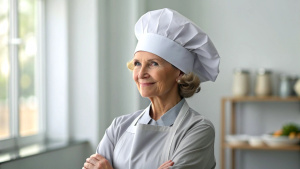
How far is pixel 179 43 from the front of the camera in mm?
1639

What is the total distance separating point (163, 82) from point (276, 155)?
116 inches

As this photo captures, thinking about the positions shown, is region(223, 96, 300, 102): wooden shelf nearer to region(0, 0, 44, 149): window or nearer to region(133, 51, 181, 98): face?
region(0, 0, 44, 149): window

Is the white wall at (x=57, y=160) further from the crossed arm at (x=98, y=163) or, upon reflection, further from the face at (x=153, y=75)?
the face at (x=153, y=75)

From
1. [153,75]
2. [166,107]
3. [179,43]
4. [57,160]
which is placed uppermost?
[179,43]

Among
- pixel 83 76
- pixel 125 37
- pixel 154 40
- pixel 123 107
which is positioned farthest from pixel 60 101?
pixel 154 40

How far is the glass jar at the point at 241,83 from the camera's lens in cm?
409

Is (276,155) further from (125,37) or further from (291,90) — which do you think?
(125,37)

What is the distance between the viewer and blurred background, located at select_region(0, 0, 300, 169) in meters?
3.06

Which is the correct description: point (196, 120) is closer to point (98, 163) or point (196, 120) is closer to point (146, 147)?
point (146, 147)

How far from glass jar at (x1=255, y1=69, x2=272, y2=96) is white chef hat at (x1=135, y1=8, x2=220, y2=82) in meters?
2.51

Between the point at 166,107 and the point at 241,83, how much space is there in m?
2.59

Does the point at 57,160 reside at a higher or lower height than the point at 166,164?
lower

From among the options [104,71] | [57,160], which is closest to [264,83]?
[104,71]

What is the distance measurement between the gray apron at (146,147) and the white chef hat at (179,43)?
18 cm
